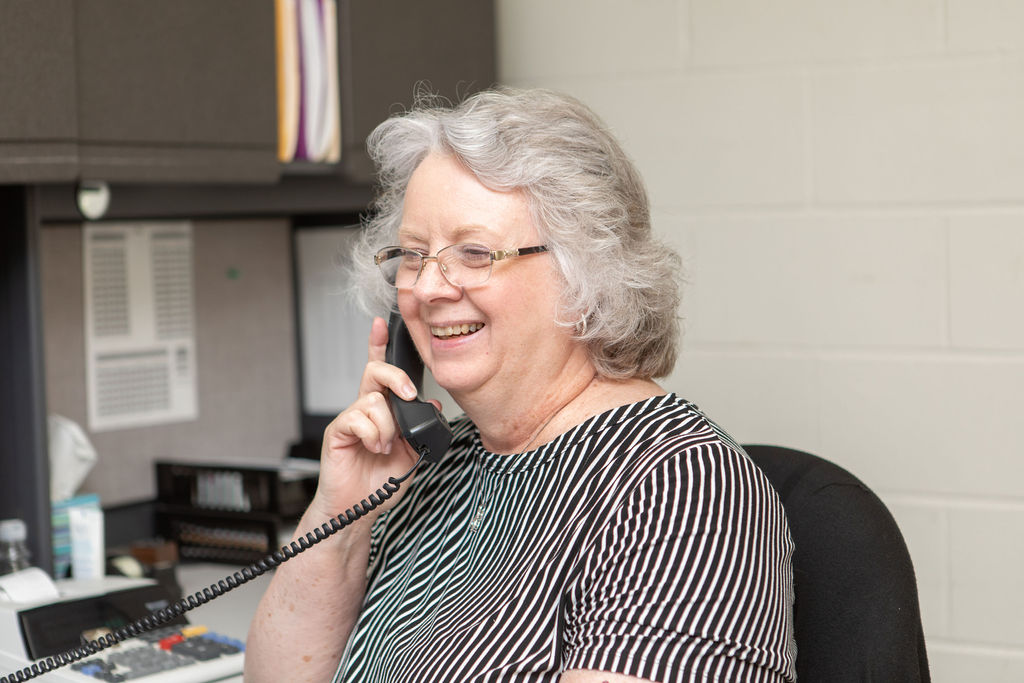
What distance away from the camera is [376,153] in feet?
4.70

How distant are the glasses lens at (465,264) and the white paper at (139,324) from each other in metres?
0.98

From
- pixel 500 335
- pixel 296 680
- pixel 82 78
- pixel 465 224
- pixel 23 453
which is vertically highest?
pixel 82 78

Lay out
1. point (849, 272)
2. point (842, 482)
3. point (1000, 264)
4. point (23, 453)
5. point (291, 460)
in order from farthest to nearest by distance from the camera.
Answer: point (291, 460), point (849, 272), point (1000, 264), point (23, 453), point (842, 482)

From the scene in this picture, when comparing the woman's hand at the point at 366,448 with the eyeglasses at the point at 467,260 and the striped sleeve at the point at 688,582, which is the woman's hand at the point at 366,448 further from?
the striped sleeve at the point at 688,582

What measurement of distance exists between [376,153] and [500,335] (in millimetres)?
348

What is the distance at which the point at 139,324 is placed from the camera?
2.04 m

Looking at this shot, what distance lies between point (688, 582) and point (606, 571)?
80 mm

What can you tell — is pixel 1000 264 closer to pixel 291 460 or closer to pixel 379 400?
pixel 379 400

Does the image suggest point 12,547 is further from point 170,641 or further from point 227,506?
point 227,506

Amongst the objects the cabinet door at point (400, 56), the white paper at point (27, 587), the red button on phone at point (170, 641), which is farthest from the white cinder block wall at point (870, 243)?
the white paper at point (27, 587)

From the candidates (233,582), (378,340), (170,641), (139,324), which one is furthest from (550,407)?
(139,324)

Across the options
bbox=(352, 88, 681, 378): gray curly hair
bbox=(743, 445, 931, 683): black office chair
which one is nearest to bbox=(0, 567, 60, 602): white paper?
bbox=(352, 88, 681, 378): gray curly hair

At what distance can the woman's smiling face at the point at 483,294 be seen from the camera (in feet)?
3.98

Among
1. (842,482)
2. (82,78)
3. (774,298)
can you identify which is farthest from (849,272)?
(82,78)
